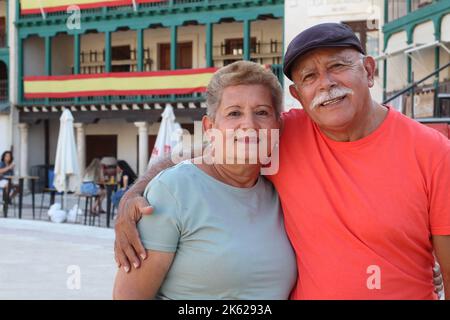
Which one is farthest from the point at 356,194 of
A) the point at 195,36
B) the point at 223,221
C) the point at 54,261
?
the point at 195,36

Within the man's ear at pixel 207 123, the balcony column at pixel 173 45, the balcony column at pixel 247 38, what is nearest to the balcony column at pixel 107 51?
the balcony column at pixel 173 45

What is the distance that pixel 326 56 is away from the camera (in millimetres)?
2117

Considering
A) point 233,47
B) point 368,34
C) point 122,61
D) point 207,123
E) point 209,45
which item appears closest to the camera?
point 207,123

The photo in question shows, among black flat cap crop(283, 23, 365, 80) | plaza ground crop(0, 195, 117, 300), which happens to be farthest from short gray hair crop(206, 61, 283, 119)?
plaza ground crop(0, 195, 117, 300)

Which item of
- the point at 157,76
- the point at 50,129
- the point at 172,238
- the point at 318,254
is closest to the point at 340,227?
the point at 318,254

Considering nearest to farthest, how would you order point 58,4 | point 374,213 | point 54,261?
point 374,213
point 54,261
point 58,4

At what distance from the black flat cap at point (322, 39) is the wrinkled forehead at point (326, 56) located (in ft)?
0.07

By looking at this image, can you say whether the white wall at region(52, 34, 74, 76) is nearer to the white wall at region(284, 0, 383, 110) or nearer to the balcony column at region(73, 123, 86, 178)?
the balcony column at region(73, 123, 86, 178)

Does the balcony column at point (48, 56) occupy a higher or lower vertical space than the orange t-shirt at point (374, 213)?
higher

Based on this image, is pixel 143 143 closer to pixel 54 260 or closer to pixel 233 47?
pixel 233 47

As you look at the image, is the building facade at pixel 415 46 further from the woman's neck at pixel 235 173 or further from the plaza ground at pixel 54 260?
the woman's neck at pixel 235 173

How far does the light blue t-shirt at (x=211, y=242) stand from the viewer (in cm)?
210

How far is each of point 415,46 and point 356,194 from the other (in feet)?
49.1

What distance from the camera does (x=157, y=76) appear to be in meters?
23.3
